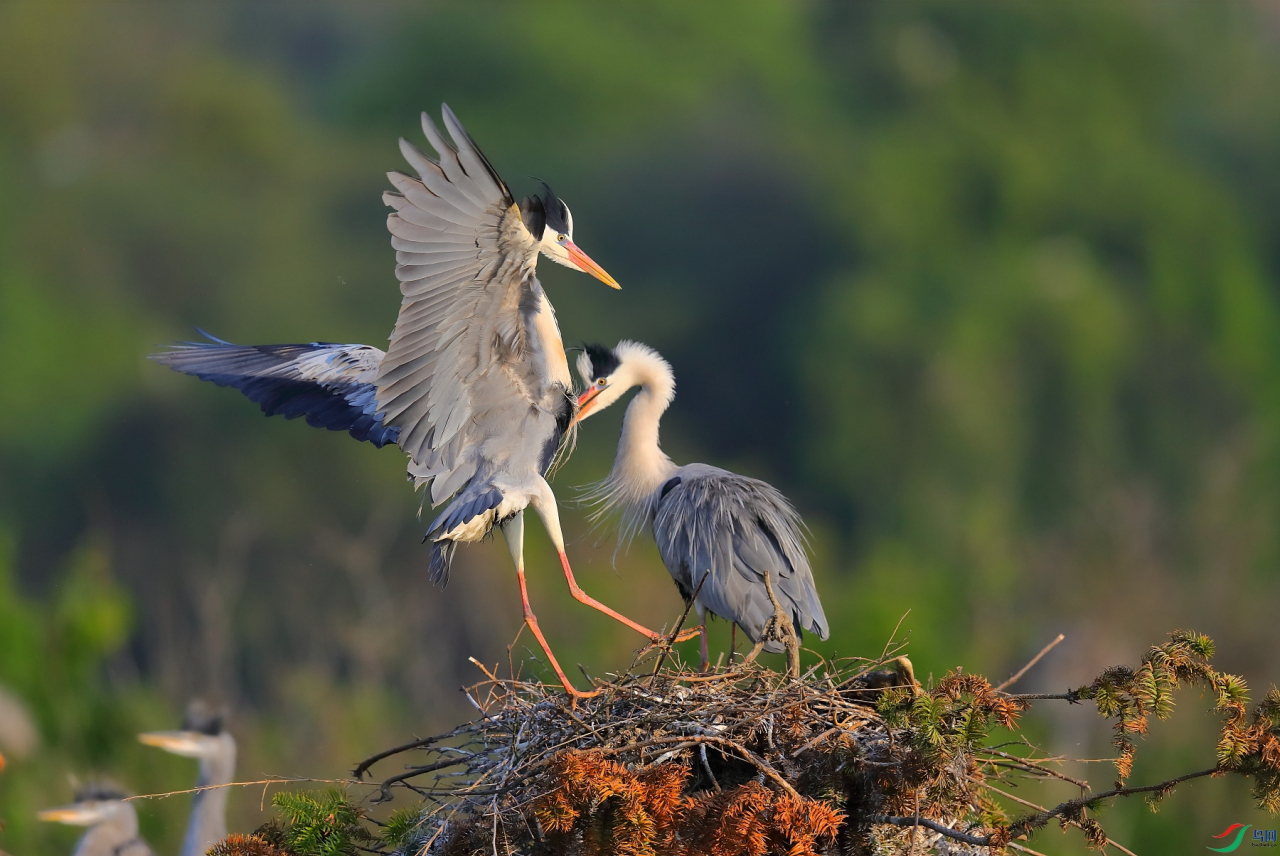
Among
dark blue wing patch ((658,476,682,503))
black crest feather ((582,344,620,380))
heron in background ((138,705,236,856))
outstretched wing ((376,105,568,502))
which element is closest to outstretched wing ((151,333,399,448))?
outstretched wing ((376,105,568,502))

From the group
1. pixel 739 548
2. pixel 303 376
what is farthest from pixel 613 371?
pixel 303 376

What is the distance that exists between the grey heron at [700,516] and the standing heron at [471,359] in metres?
0.48

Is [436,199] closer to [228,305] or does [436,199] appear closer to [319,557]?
[319,557]

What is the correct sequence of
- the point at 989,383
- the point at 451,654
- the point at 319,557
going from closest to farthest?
the point at 451,654, the point at 319,557, the point at 989,383

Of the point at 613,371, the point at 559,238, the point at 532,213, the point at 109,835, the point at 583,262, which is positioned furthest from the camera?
the point at 109,835

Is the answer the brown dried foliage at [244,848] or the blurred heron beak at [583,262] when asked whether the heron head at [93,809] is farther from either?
the blurred heron beak at [583,262]

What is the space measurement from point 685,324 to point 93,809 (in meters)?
35.0

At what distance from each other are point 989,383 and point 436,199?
3612 centimetres

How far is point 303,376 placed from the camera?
21.1ft

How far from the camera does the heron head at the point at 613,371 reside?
656 centimetres

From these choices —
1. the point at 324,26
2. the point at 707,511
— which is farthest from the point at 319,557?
the point at 324,26

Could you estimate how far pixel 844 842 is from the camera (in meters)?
4.45

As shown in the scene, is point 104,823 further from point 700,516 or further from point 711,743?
point 711,743

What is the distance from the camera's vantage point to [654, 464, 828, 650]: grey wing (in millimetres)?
5859
